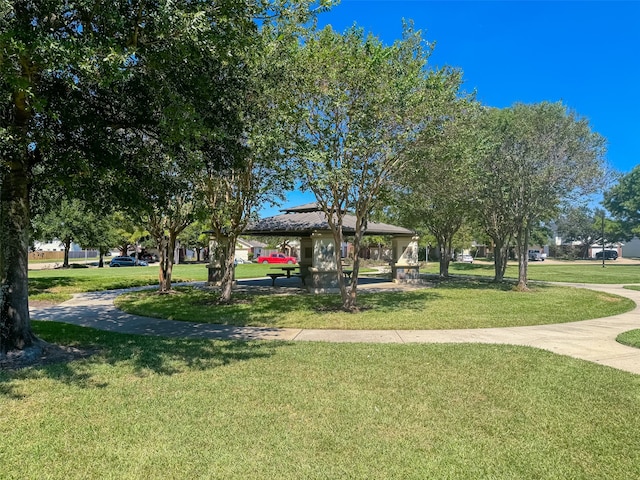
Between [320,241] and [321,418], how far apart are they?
1353 cm

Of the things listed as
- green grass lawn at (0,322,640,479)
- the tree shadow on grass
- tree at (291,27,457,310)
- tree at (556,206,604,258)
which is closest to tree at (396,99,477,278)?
tree at (291,27,457,310)

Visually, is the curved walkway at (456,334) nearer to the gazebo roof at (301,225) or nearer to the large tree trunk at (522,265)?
the large tree trunk at (522,265)

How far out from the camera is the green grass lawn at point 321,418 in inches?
135

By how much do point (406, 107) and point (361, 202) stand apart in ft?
9.79

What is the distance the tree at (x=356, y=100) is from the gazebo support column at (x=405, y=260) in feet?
40.1

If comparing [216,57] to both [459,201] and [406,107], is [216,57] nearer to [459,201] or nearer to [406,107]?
[406,107]

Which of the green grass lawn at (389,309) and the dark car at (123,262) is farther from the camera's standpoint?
the dark car at (123,262)

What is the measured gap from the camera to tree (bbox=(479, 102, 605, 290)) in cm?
1677

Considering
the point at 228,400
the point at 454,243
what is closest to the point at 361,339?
the point at 228,400

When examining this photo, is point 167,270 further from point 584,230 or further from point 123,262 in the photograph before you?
point 584,230

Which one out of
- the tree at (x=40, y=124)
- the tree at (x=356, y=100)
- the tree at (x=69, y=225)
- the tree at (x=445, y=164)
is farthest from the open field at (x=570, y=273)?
the tree at (x=69, y=225)

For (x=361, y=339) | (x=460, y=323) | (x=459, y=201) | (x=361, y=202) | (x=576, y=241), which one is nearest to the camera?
(x=361, y=339)

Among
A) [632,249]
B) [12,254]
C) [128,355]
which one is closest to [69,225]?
[12,254]

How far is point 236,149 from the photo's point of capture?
793 centimetres
